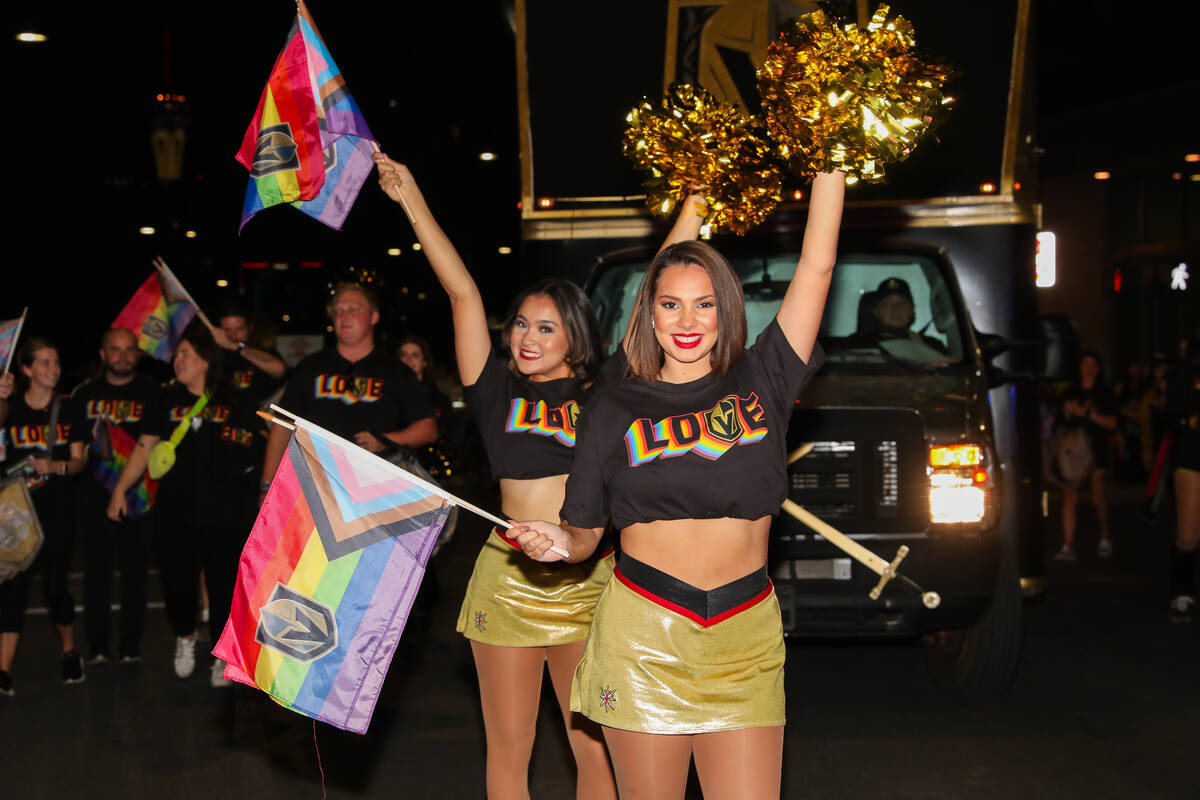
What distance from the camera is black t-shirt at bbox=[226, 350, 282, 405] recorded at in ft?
27.0

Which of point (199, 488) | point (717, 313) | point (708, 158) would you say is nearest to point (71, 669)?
point (199, 488)

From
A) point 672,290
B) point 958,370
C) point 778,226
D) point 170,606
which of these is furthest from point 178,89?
point 672,290

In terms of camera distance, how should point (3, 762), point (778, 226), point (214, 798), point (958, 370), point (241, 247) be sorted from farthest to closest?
point (241, 247) → point (778, 226) → point (958, 370) → point (3, 762) → point (214, 798)

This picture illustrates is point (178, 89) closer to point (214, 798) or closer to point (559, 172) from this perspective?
point (559, 172)

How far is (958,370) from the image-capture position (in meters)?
7.26

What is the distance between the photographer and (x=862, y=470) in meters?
6.86

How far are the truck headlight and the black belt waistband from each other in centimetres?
334

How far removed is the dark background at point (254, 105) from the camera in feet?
46.9

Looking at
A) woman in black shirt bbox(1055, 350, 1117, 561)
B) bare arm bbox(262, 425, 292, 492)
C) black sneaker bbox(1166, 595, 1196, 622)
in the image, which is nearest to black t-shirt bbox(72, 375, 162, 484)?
bare arm bbox(262, 425, 292, 492)

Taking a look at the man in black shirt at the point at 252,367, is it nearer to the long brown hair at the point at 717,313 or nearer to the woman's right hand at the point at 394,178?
the woman's right hand at the point at 394,178

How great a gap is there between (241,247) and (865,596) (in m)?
18.8

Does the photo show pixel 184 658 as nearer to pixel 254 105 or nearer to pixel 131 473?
pixel 131 473

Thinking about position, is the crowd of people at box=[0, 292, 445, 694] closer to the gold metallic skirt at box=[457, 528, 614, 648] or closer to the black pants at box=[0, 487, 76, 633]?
the black pants at box=[0, 487, 76, 633]

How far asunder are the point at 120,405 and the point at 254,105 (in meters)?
9.70
